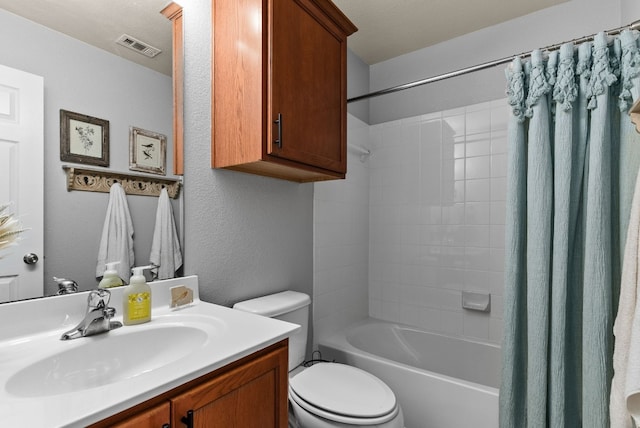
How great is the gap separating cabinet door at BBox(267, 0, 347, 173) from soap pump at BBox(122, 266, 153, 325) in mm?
619

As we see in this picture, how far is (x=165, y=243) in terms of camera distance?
124cm

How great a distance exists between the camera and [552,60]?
4.07ft

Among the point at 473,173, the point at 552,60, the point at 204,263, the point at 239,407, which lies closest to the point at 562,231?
the point at 552,60

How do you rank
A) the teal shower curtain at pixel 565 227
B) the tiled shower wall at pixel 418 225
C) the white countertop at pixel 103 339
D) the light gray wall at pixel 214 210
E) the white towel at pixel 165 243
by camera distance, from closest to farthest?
the white countertop at pixel 103 339 → the teal shower curtain at pixel 565 227 → the white towel at pixel 165 243 → the light gray wall at pixel 214 210 → the tiled shower wall at pixel 418 225

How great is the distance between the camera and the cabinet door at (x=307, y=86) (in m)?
1.24

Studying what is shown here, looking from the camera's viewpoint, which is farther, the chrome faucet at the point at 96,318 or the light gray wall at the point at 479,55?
the light gray wall at the point at 479,55

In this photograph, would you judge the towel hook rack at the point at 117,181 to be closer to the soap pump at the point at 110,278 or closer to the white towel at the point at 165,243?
the white towel at the point at 165,243

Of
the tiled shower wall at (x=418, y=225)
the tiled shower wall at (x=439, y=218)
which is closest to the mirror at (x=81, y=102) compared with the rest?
the tiled shower wall at (x=418, y=225)

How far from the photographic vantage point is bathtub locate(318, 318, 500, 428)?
1505 millimetres

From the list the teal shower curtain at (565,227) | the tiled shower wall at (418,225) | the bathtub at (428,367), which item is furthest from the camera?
the tiled shower wall at (418,225)

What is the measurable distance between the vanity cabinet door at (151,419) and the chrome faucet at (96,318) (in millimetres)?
406

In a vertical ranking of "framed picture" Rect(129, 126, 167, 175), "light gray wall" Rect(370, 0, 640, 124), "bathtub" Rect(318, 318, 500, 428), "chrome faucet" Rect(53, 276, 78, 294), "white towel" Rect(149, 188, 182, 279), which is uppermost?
"light gray wall" Rect(370, 0, 640, 124)

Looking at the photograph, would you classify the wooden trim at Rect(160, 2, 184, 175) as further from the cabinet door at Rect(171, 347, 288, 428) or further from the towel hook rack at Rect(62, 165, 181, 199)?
the cabinet door at Rect(171, 347, 288, 428)

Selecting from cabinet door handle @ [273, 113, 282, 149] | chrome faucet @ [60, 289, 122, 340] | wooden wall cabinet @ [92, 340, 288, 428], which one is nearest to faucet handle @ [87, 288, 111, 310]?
chrome faucet @ [60, 289, 122, 340]
